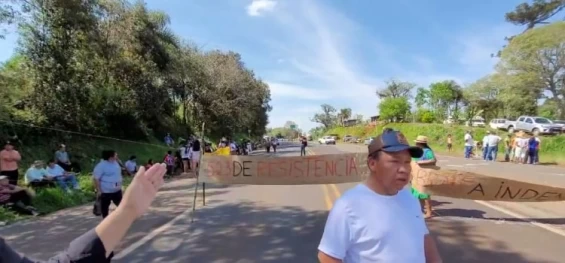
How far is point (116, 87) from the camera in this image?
26062mm

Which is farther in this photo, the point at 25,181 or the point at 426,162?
the point at 25,181

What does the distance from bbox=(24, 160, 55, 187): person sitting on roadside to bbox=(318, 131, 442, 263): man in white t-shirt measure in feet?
38.1

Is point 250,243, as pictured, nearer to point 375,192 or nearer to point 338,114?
point 375,192

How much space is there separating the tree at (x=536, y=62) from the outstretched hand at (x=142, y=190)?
1839 inches

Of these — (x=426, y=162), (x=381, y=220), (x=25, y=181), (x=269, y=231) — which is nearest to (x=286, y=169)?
(x=269, y=231)

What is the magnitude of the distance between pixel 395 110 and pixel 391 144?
Answer: 8749 cm

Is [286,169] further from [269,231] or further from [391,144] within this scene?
[391,144]

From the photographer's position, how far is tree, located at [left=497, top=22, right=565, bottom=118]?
40.8m

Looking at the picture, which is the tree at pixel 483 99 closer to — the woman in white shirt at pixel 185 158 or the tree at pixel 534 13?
the tree at pixel 534 13

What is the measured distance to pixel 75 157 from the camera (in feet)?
60.3

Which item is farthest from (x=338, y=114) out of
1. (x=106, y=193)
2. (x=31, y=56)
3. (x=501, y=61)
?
(x=106, y=193)

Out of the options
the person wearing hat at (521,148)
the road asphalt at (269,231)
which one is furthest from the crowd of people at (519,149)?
the road asphalt at (269,231)

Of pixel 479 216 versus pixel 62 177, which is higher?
pixel 62 177

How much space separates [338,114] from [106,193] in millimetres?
132270
